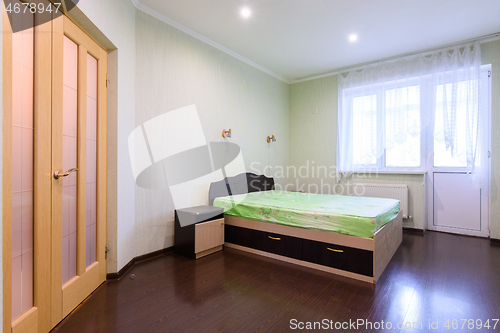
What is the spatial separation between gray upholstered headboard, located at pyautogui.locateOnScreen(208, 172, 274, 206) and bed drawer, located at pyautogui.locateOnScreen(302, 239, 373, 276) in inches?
58.1

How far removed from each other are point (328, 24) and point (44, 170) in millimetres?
3323

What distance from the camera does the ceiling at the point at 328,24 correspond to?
2920 millimetres

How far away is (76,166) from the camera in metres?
1.99

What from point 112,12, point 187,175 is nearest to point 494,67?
point 187,175

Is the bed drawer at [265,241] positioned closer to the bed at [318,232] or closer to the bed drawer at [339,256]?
the bed at [318,232]

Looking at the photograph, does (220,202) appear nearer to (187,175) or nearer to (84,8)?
(187,175)

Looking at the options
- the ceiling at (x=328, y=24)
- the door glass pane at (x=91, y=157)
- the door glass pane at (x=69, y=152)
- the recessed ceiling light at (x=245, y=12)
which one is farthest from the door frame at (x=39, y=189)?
the recessed ceiling light at (x=245, y=12)

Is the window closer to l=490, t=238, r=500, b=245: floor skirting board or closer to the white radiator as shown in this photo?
the white radiator

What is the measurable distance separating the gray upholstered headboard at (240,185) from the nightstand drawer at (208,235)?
1.70 ft

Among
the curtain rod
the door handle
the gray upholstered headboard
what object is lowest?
the gray upholstered headboard

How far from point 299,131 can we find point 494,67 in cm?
302

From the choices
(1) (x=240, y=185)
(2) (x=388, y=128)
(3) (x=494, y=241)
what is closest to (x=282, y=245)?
(1) (x=240, y=185)

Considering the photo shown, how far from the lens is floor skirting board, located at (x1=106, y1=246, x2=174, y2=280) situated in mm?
2414

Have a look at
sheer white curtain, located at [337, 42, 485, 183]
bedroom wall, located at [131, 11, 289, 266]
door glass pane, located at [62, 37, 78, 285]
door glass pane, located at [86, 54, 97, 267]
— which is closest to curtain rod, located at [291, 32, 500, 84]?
sheer white curtain, located at [337, 42, 485, 183]
